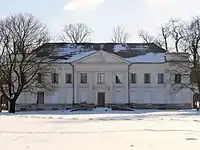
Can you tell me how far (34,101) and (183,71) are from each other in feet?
79.0

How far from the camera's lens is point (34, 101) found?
7594cm

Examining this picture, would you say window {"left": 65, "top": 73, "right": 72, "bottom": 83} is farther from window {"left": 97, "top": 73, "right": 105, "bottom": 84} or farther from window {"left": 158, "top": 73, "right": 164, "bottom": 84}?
window {"left": 158, "top": 73, "right": 164, "bottom": 84}

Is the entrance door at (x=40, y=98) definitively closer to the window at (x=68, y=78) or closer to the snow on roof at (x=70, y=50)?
the window at (x=68, y=78)

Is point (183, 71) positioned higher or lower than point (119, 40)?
lower

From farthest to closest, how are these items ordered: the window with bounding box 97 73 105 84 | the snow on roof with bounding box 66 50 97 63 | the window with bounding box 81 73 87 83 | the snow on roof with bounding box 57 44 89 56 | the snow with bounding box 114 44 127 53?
the snow with bounding box 114 44 127 53
the snow on roof with bounding box 57 44 89 56
the snow on roof with bounding box 66 50 97 63
the window with bounding box 81 73 87 83
the window with bounding box 97 73 105 84

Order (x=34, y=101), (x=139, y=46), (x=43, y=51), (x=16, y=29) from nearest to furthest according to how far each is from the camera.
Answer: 1. (x=16, y=29)
2. (x=43, y=51)
3. (x=34, y=101)
4. (x=139, y=46)

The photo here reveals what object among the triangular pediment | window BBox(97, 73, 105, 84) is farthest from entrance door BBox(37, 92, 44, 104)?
window BBox(97, 73, 105, 84)

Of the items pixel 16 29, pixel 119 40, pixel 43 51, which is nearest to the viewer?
pixel 16 29

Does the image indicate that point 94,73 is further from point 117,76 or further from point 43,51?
point 43,51

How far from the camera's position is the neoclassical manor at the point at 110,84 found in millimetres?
75750

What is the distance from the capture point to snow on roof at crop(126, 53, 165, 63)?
77137 millimetres

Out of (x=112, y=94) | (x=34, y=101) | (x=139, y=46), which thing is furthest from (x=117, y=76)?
(x=34, y=101)

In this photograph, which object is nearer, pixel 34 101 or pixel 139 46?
pixel 34 101

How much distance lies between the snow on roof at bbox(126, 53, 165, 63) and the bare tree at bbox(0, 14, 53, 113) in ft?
63.2
